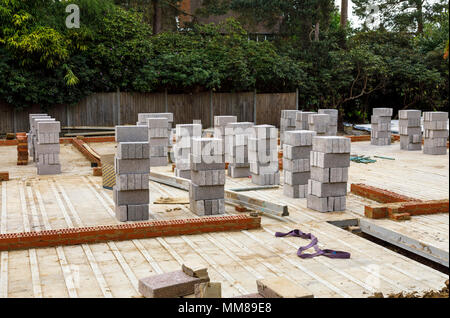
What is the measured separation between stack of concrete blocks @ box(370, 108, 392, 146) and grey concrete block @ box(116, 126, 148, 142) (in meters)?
13.4

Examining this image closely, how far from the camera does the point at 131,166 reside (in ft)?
31.3

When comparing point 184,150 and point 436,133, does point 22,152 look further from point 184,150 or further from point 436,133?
point 436,133

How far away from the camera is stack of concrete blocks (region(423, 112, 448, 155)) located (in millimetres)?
18812

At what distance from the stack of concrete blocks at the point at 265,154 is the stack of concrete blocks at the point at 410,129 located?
28.5ft

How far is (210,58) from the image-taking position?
30484 mm

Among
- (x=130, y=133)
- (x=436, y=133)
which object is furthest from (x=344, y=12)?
(x=130, y=133)

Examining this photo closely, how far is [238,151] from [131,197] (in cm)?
497

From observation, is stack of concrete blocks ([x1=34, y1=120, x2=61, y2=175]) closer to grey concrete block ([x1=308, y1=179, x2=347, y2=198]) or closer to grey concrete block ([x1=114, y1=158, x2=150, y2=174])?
grey concrete block ([x1=114, y1=158, x2=150, y2=174])

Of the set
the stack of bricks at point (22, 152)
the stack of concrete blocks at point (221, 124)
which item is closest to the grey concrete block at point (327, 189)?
the stack of concrete blocks at point (221, 124)

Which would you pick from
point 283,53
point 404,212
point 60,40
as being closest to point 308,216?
point 404,212

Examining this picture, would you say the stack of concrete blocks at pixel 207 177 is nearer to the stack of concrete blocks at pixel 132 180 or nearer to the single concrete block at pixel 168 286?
the stack of concrete blocks at pixel 132 180

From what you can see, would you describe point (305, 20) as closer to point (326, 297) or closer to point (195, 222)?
point (195, 222)

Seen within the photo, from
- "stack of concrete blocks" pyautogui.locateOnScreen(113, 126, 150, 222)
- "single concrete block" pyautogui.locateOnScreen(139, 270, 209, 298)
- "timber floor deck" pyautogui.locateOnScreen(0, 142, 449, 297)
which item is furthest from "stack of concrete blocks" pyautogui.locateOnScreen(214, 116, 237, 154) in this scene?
"single concrete block" pyautogui.locateOnScreen(139, 270, 209, 298)

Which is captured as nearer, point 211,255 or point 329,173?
point 211,255
